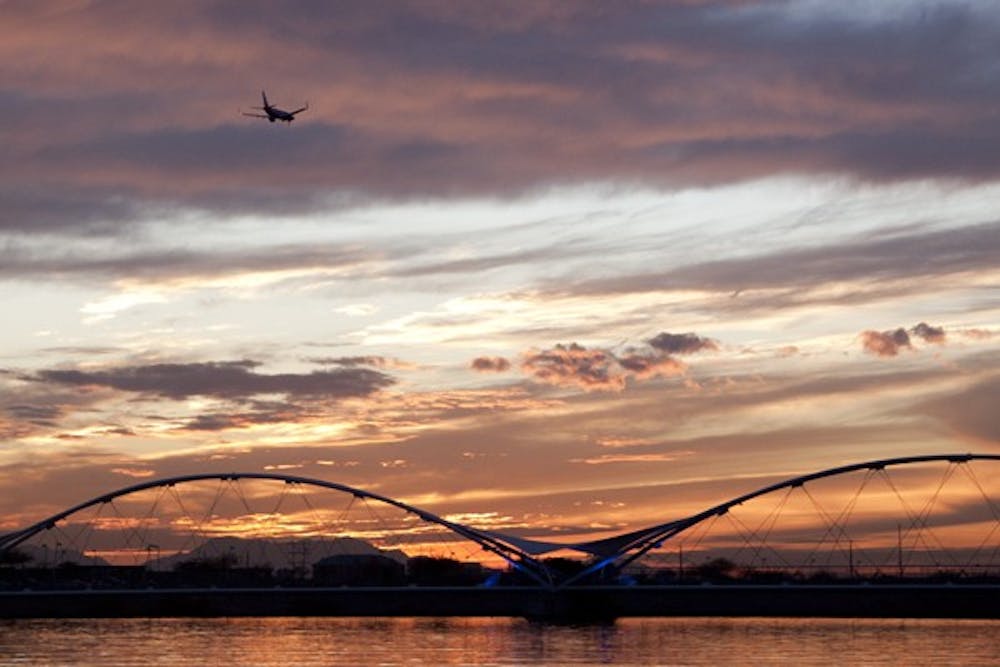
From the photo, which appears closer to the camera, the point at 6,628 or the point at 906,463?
the point at 906,463

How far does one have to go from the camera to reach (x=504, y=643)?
436 ft

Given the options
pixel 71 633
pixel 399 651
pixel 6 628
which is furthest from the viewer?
pixel 6 628

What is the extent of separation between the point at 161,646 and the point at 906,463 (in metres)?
55.4

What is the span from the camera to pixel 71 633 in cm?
15662

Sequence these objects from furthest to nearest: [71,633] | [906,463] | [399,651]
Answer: [71,633] → [906,463] → [399,651]

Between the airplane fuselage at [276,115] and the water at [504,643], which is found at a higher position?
the airplane fuselage at [276,115]

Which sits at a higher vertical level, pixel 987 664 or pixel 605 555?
pixel 605 555

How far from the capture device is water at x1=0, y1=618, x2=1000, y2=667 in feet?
372

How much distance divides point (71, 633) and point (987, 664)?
263 feet

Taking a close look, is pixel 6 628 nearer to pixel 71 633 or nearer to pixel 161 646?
pixel 71 633

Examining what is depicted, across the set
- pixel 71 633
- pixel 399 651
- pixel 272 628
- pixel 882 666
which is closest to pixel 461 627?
pixel 272 628

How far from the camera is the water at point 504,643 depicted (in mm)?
113250

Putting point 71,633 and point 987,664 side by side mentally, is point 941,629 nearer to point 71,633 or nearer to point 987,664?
point 987,664

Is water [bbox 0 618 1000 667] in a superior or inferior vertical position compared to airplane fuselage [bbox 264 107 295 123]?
inferior
